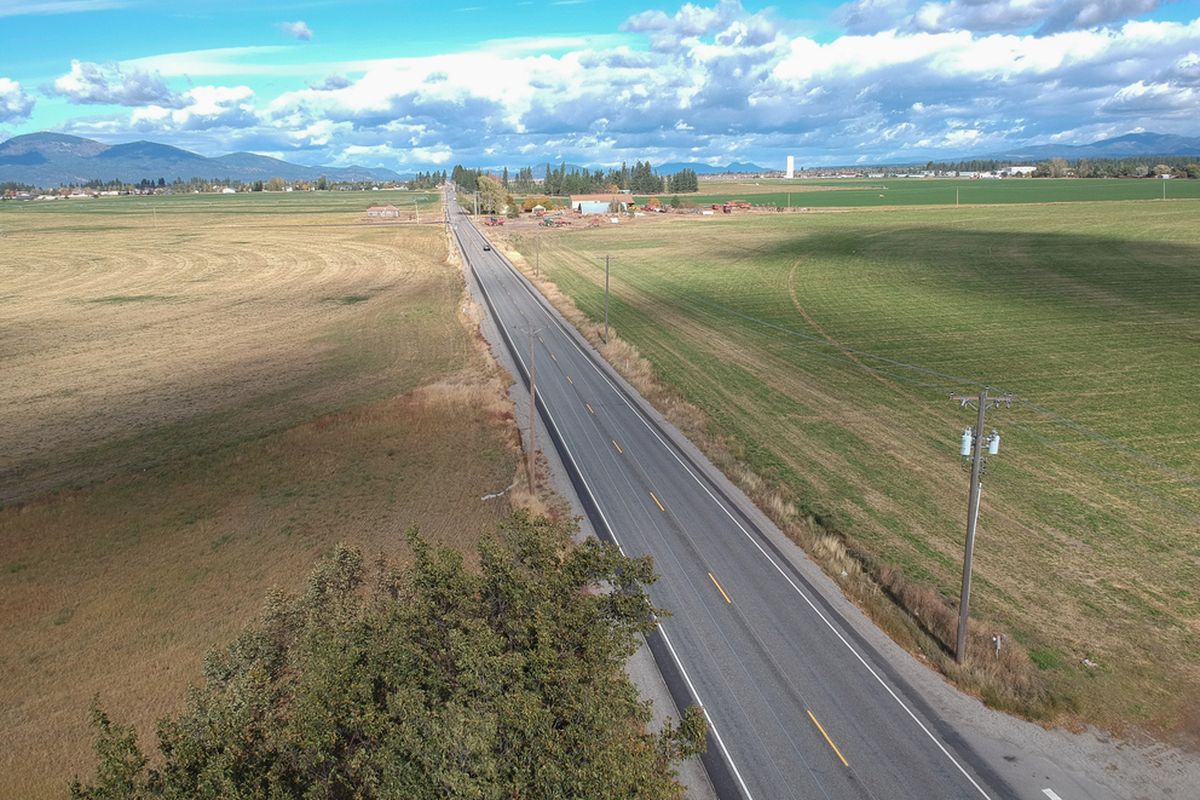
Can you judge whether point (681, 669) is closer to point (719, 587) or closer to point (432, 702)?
point (719, 587)

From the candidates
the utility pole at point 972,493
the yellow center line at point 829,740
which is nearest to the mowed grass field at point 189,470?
the yellow center line at point 829,740

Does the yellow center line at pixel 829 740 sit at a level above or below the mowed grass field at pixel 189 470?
below

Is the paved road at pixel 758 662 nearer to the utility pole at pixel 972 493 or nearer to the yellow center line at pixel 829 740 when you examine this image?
the yellow center line at pixel 829 740

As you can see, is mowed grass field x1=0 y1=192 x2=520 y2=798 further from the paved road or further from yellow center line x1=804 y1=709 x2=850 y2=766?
yellow center line x1=804 y1=709 x2=850 y2=766

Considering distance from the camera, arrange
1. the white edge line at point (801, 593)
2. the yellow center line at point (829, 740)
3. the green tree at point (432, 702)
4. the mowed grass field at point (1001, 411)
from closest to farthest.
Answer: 1. the green tree at point (432, 702)
2. the yellow center line at point (829, 740)
3. the white edge line at point (801, 593)
4. the mowed grass field at point (1001, 411)

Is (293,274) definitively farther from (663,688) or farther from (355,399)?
(663,688)

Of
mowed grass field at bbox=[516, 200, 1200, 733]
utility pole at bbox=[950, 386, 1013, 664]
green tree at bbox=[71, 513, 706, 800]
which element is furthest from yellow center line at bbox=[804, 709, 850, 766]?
mowed grass field at bbox=[516, 200, 1200, 733]

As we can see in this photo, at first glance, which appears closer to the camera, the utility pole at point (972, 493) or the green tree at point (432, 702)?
the green tree at point (432, 702)
